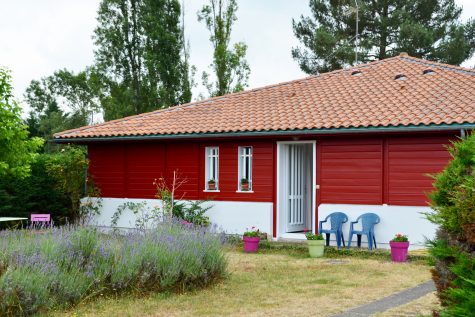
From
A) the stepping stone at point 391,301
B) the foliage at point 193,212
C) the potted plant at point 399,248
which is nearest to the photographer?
the stepping stone at point 391,301

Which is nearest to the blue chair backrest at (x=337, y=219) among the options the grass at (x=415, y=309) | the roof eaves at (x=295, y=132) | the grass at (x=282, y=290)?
the grass at (x=282, y=290)

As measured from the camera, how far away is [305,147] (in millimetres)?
17391

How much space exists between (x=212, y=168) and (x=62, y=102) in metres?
41.6

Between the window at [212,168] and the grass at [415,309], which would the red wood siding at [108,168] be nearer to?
the window at [212,168]

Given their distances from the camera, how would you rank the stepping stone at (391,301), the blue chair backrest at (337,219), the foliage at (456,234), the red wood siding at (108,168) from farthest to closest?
the red wood siding at (108,168)
the blue chair backrest at (337,219)
the stepping stone at (391,301)
the foliage at (456,234)

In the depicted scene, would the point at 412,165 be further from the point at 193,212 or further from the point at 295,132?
the point at 193,212

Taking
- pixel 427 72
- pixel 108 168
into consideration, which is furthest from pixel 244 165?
pixel 427 72

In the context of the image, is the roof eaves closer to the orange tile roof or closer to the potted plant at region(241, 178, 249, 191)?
the orange tile roof

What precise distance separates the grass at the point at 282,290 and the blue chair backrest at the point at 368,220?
3.92ft

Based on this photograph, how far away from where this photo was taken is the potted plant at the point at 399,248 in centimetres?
1327

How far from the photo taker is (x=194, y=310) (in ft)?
27.6

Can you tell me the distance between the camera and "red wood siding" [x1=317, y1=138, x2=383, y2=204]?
15180 mm

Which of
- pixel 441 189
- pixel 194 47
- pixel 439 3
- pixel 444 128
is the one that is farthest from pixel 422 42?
pixel 441 189

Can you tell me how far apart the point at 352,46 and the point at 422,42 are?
11.7ft
